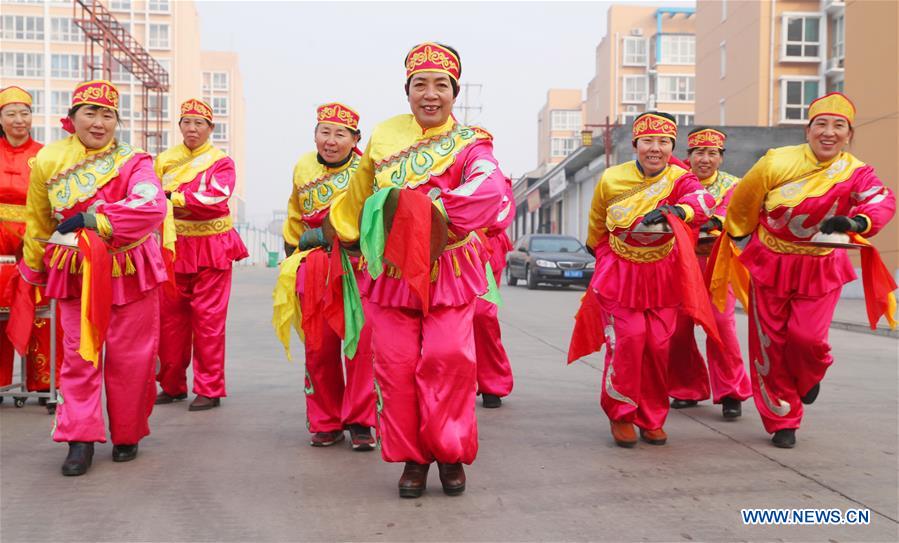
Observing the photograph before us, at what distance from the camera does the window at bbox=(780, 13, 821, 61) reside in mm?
40531

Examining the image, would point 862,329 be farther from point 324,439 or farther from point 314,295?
point 314,295

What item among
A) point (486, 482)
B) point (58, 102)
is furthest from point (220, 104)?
point (486, 482)

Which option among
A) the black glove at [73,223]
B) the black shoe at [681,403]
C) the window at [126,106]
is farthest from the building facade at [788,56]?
the window at [126,106]

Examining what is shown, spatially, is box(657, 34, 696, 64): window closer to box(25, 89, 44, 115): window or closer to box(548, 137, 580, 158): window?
box(548, 137, 580, 158): window

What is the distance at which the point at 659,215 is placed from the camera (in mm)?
5328

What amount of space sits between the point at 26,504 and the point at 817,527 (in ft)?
12.0

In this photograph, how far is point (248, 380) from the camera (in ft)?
27.0

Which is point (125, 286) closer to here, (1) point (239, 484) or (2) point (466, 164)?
(1) point (239, 484)

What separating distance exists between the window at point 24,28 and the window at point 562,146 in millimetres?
53929

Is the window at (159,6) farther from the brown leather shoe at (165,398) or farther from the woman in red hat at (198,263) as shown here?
the brown leather shoe at (165,398)

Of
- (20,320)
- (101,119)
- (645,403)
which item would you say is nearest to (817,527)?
(645,403)

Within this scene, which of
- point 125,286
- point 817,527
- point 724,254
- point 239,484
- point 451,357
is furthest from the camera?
point 724,254

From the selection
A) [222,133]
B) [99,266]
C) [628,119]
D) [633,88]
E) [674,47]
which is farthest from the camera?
[222,133]

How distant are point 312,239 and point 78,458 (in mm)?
1848
